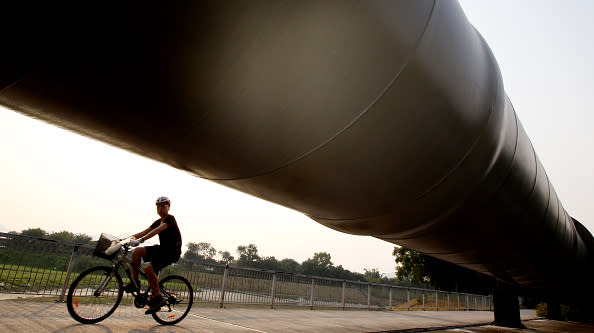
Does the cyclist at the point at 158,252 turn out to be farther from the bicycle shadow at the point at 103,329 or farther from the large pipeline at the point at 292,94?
the large pipeline at the point at 292,94

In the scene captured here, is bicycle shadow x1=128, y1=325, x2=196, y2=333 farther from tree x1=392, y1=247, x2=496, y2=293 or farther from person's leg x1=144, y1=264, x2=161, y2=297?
tree x1=392, y1=247, x2=496, y2=293

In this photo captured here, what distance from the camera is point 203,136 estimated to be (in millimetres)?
1576

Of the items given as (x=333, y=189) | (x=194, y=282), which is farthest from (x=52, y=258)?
(x=333, y=189)

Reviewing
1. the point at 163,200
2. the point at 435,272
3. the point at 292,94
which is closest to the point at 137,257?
the point at 163,200

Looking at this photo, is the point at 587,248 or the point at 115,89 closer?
the point at 115,89

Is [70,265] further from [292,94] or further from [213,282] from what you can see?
[292,94]

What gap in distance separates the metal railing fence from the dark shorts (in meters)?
0.57

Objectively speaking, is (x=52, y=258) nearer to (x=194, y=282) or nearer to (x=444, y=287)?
(x=194, y=282)

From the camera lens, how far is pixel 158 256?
13.9 feet

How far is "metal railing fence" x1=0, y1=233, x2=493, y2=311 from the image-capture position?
6.77 meters

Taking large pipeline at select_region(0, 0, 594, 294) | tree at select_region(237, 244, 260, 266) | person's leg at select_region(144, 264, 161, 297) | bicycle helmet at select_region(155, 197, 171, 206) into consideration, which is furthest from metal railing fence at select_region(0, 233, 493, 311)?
tree at select_region(237, 244, 260, 266)

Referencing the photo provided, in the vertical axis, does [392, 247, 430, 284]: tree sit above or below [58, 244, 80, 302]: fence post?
above

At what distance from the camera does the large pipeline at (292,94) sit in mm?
1104

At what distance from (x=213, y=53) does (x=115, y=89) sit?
1.22 feet
